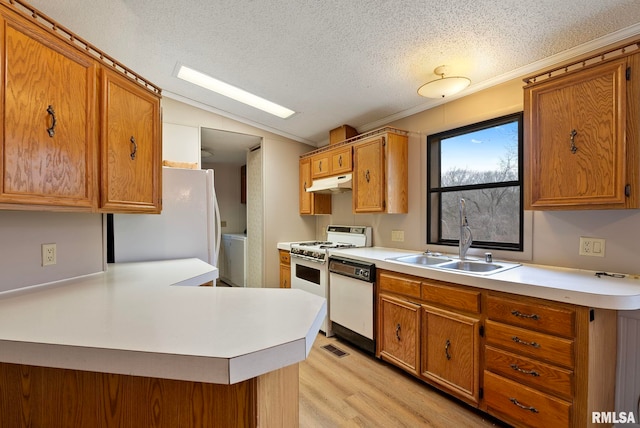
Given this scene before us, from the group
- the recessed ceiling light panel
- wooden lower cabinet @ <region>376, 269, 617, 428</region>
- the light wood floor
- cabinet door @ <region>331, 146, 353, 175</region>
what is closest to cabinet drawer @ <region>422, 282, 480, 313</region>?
wooden lower cabinet @ <region>376, 269, 617, 428</region>

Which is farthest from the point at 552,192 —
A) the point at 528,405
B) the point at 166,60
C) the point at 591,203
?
the point at 166,60

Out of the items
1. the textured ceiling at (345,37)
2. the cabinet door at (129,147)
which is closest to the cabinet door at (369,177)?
the textured ceiling at (345,37)

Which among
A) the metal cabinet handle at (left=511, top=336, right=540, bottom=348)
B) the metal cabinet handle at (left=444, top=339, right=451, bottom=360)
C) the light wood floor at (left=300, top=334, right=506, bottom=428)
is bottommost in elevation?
the light wood floor at (left=300, top=334, right=506, bottom=428)

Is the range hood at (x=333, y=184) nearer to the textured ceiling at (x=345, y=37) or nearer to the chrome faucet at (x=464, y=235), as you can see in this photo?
the textured ceiling at (x=345, y=37)

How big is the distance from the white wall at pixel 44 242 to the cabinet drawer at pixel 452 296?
217 centimetres

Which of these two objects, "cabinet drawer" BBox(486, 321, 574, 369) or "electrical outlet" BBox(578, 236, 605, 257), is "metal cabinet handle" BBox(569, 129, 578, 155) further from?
"cabinet drawer" BBox(486, 321, 574, 369)

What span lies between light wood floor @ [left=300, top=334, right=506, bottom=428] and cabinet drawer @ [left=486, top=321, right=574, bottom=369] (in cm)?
54

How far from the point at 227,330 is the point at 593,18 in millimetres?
2441

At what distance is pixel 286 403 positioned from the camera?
0.97 meters

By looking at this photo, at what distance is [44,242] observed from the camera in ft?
4.91

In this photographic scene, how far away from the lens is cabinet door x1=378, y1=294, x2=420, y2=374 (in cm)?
218

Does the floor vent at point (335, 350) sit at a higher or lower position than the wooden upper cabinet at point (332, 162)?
lower

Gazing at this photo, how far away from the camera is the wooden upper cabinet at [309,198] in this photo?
13.2ft

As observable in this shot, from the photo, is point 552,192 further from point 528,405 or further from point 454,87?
point 528,405
